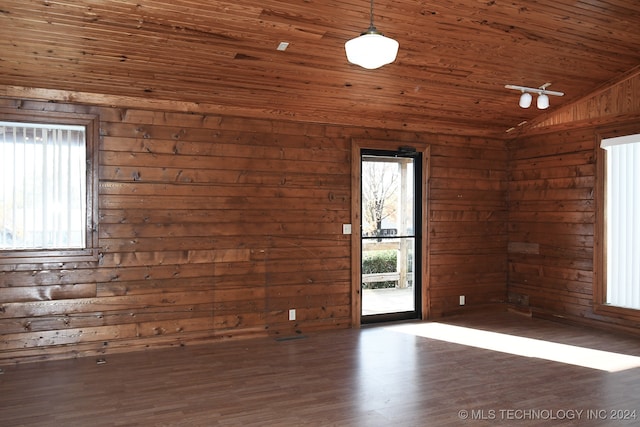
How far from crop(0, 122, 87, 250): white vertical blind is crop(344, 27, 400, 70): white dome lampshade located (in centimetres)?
305

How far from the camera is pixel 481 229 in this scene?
6879 millimetres

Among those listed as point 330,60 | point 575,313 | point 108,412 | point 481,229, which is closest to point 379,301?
point 481,229

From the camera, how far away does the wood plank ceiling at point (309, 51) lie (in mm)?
3645

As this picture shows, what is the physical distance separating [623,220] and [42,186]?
615cm

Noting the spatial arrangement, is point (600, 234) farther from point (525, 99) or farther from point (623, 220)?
point (525, 99)

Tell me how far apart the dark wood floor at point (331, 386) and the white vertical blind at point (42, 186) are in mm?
1161

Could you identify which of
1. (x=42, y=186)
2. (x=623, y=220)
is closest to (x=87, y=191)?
(x=42, y=186)

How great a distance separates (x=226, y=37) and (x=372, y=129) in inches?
101

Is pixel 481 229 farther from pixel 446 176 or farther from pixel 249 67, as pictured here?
pixel 249 67

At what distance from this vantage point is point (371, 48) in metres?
2.90

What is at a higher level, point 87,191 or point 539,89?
point 539,89

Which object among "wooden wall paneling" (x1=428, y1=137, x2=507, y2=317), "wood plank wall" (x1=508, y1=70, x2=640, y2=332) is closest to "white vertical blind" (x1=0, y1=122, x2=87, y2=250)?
"wooden wall paneling" (x1=428, y1=137, x2=507, y2=317)

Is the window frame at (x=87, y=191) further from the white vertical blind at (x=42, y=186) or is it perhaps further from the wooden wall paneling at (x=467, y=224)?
the wooden wall paneling at (x=467, y=224)

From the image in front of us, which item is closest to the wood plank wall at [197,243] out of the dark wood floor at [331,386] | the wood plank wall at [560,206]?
the dark wood floor at [331,386]
